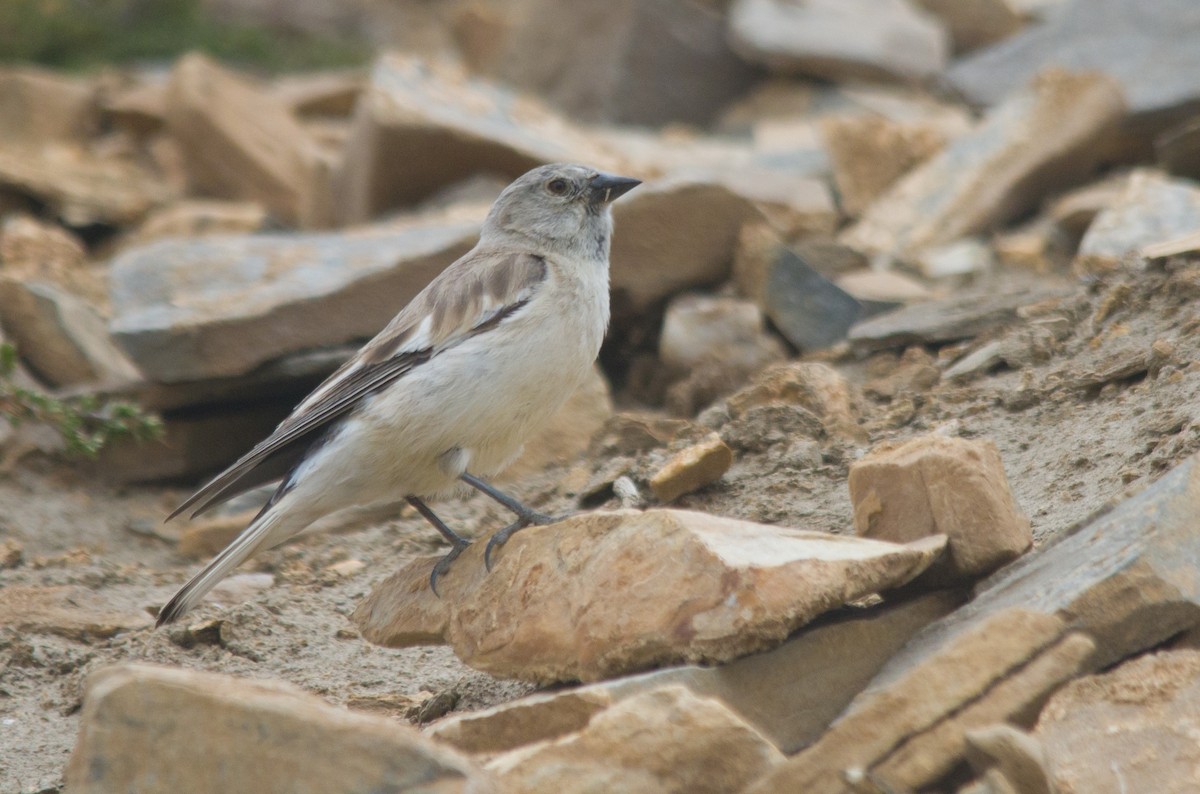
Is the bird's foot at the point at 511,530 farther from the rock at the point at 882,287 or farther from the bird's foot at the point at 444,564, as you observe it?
the rock at the point at 882,287

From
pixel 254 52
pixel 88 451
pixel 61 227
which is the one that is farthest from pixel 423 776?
pixel 254 52

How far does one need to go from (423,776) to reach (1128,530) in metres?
1.71

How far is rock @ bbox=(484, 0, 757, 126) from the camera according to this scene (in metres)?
12.0

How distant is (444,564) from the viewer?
171 inches

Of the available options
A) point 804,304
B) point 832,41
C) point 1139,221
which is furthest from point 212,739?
point 832,41

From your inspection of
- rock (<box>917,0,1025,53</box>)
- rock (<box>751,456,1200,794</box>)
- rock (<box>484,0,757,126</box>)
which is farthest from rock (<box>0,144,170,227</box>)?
rock (<box>751,456,1200,794</box>)

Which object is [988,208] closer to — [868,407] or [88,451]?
[868,407]

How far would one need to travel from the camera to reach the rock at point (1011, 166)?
8211mm

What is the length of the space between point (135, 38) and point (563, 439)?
1115 cm

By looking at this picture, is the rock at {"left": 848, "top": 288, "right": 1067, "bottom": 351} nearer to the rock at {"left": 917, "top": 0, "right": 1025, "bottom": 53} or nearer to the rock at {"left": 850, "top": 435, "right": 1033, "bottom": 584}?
the rock at {"left": 850, "top": 435, "right": 1033, "bottom": 584}

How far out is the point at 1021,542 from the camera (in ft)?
12.1

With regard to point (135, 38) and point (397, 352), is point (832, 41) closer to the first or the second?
point (397, 352)

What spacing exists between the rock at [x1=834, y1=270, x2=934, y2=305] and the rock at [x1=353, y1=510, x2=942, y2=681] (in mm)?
3479

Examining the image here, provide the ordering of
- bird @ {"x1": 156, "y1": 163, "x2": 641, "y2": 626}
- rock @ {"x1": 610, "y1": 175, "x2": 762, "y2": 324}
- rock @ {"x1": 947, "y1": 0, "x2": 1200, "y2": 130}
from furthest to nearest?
rock @ {"x1": 947, "y1": 0, "x2": 1200, "y2": 130}
rock @ {"x1": 610, "y1": 175, "x2": 762, "y2": 324}
bird @ {"x1": 156, "y1": 163, "x2": 641, "y2": 626}
